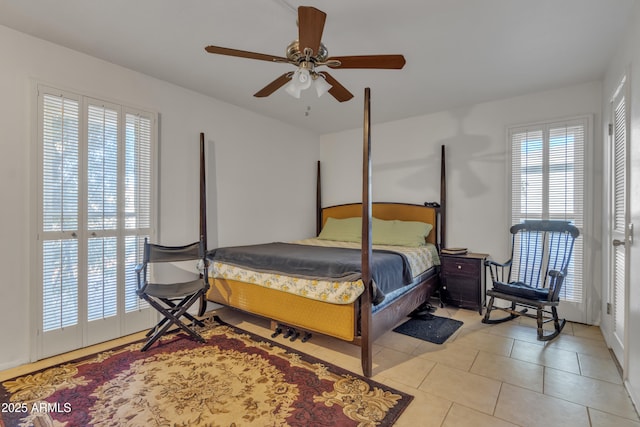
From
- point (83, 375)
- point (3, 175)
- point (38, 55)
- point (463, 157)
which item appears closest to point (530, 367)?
point (463, 157)

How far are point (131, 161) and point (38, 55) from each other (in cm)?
102

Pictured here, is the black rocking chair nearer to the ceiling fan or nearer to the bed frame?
the bed frame

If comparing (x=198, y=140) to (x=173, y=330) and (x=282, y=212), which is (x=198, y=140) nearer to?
(x=282, y=212)

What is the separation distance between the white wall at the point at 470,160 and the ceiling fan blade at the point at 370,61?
5.28ft

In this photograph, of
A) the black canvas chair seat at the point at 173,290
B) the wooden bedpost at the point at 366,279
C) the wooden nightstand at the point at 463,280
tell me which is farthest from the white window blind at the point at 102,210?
the wooden nightstand at the point at 463,280

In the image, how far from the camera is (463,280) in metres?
3.62

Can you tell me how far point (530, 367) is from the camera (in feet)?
7.55

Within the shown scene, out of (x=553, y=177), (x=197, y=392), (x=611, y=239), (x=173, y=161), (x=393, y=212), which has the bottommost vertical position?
(x=197, y=392)

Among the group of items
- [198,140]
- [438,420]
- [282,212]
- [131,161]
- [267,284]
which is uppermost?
[198,140]

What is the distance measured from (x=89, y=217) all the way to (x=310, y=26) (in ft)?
8.06

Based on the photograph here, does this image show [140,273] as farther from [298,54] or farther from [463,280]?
[463,280]

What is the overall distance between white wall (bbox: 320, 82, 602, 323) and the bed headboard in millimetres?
134

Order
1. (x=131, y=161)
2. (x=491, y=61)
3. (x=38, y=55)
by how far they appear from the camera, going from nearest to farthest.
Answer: (x=38, y=55), (x=491, y=61), (x=131, y=161)

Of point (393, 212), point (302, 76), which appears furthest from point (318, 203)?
point (302, 76)
